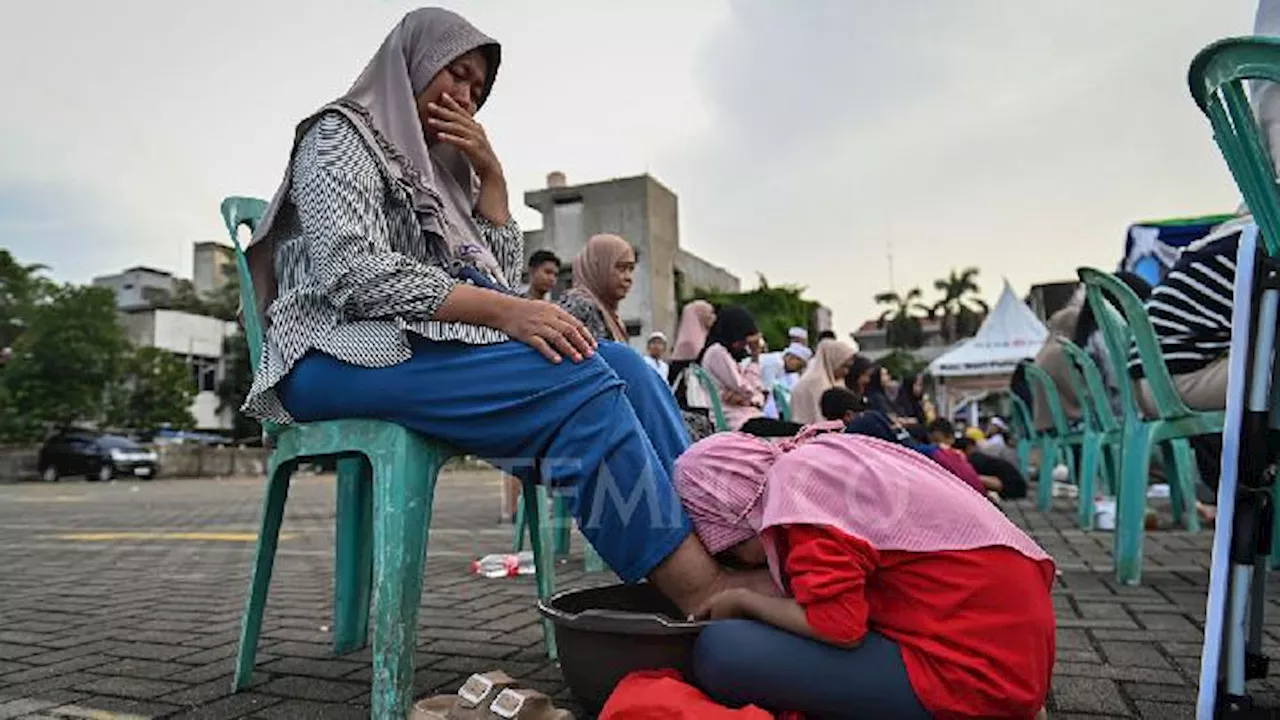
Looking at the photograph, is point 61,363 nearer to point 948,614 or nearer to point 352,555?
point 352,555

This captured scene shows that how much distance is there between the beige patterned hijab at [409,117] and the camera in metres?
2.09

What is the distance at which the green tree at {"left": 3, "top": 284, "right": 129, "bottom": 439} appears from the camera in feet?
86.2

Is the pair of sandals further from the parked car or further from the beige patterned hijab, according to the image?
the parked car

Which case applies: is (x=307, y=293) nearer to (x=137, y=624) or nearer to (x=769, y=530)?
(x=769, y=530)

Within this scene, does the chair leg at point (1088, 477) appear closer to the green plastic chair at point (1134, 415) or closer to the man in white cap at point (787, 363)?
the green plastic chair at point (1134, 415)

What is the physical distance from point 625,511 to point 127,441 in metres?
25.9

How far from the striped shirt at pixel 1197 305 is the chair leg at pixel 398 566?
2.35m

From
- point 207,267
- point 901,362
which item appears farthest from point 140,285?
point 901,362

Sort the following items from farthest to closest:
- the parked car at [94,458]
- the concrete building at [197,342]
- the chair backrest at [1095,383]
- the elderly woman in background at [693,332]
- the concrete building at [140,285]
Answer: the concrete building at [140,285]
the concrete building at [197,342]
the parked car at [94,458]
the elderly woman in background at [693,332]
the chair backrest at [1095,383]

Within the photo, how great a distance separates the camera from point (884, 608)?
155 centimetres

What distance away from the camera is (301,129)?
203 centimetres

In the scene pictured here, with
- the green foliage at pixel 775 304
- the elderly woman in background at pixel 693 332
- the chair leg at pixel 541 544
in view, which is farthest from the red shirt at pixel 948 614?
the green foliage at pixel 775 304

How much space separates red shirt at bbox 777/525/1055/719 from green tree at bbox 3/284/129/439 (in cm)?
2990

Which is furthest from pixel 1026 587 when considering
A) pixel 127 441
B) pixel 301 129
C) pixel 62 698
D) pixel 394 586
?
pixel 127 441
